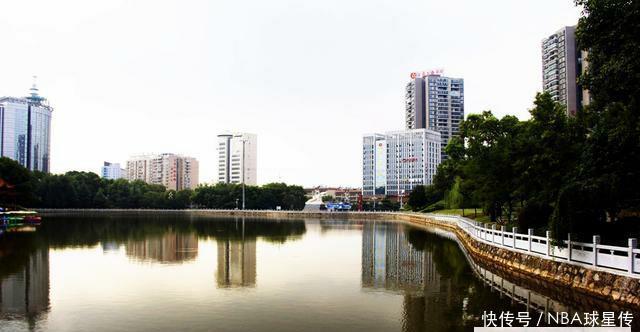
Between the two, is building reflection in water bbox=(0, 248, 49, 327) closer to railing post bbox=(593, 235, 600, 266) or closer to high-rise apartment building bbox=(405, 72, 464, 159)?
railing post bbox=(593, 235, 600, 266)

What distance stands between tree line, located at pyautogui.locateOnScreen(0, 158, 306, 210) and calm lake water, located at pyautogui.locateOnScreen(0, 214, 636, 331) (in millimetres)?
92919

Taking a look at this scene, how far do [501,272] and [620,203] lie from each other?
6.84 metres

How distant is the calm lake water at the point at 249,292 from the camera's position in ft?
46.0

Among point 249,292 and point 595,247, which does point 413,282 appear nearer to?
point 249,292

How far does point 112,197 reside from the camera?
129m

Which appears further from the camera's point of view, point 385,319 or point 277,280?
point 277,280

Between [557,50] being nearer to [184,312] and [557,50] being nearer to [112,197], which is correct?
[184,312]

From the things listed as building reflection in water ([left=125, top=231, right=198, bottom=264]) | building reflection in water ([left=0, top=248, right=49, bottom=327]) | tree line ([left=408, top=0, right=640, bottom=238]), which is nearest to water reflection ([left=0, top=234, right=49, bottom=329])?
building reflection in water ([left=0, top=248, right=49, bottom=327])

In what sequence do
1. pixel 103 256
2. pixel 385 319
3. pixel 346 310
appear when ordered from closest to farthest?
pixel 385 319 < pixel 346 310 < pixel 103 256

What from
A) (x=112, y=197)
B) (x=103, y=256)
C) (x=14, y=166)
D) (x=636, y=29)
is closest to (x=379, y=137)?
(x=112, y=197)

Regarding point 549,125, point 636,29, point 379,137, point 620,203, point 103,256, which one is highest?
point 379,137

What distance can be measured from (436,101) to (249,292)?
149325 mm

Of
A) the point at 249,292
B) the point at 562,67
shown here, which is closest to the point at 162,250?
the point at 249,292

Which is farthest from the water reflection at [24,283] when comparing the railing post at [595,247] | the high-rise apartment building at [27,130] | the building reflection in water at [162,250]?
the high-rise apartment building at [27,130]
